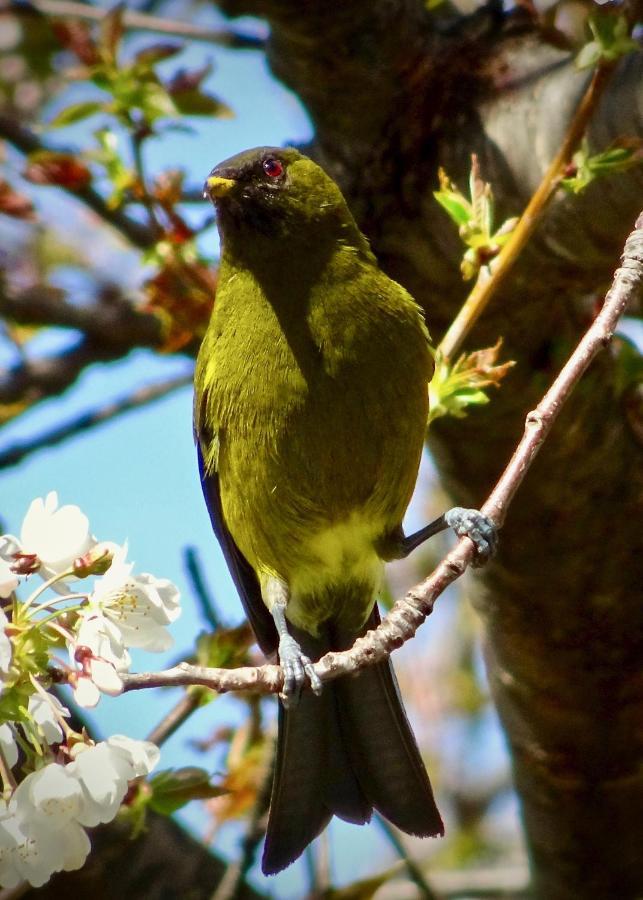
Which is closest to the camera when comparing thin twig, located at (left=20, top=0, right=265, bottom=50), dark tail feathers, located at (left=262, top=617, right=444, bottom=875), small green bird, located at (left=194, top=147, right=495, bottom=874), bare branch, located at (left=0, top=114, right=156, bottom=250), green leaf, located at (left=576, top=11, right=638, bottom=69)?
green leaf, located at (left=576, top=11, right=638, bottom=69)

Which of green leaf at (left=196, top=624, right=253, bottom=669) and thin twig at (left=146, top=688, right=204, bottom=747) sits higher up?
green leaf at (left=196, top=624, right=253, bottom=669)

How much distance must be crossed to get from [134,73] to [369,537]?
150cm

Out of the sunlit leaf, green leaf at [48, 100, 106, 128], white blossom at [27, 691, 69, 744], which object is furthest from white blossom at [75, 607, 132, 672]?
the sunlit leaf

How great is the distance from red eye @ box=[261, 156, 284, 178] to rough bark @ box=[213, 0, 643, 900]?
0.56 ft

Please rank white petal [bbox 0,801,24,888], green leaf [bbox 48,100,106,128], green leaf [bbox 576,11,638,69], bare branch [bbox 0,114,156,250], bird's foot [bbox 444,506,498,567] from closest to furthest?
white petal [bbox 0,801,24,888]
green leaf [bbox 576,11,638,69]
bird's foot [bbox 444,506,498,567]
green leaf [bbox 48,100,106,128]
bare branch [bbox 0,114,156,250]

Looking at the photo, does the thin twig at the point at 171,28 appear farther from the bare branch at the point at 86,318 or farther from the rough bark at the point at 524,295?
the bare branch at the point at 86,318

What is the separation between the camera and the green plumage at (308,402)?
345 cm

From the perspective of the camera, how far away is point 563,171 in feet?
10.0

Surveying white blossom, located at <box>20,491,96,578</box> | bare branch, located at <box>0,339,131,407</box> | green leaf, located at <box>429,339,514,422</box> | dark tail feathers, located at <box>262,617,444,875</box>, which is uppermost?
white blossom, located at <box>20,491,96,578</box>

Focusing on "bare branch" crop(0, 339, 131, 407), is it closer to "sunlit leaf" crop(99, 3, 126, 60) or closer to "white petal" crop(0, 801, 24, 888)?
"sunlit leaf" crop(99, 3, 126, 60)

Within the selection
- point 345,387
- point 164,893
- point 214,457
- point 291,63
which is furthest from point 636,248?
point 164,893

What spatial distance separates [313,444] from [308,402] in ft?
0.39

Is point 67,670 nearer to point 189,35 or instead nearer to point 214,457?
point 214,457

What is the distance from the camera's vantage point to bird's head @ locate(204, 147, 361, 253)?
3594 millimetres
